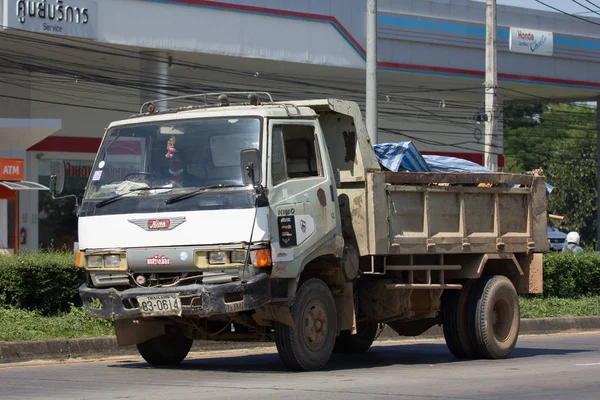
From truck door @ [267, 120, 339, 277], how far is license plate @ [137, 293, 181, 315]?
93 cm

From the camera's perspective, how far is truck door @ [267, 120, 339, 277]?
33.2 ft

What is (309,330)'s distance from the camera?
34.6ft

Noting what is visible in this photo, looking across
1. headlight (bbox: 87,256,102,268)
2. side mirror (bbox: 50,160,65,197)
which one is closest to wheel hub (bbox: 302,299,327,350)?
headlight (bbox: 87,256,102,268)

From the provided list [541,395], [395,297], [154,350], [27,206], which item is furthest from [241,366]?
[27,206]

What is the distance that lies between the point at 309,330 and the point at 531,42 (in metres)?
29.3

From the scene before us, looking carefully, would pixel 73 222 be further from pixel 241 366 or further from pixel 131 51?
pixel 241 366

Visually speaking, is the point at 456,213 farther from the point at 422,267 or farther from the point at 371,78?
the point at 371,78

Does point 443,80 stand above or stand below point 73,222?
above

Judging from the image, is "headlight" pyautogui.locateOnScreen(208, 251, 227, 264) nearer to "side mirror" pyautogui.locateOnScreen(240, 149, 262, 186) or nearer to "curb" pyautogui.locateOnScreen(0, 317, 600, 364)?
"side mirror" pyautogui.locateOnScreen(240, 149, 262, 186)

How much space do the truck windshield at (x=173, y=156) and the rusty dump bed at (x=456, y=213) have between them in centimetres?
159

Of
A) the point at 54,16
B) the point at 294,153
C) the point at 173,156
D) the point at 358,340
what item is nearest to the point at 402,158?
the point at 294,153

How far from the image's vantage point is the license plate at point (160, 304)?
9.95m

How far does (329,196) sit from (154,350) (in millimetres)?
2445

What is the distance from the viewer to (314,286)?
10625mm
